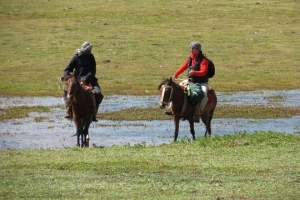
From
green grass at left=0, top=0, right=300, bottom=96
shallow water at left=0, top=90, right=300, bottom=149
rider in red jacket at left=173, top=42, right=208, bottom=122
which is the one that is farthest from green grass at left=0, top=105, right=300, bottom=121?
rider in red jacket at left=173, top=42, right=208, bottom=122

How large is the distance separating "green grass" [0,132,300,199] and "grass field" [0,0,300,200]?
0.02m

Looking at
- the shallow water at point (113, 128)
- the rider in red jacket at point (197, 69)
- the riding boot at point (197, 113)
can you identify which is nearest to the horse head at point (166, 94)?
the rider in red jacket at point (197, 69)

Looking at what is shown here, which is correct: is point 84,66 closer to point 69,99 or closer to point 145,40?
point 69,99

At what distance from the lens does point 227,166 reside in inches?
625

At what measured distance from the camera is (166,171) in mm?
15539

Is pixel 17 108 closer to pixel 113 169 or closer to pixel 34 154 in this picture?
pixel 34 154

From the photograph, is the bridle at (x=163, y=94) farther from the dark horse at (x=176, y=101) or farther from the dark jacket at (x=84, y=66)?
the dark jacket at (x=84, y=66)

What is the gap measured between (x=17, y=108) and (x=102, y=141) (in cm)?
792

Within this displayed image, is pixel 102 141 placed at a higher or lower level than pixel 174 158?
lower

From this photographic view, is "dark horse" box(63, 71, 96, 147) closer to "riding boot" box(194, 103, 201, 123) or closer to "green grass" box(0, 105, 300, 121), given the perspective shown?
"riding boot" box(194, 103, 201, 123)

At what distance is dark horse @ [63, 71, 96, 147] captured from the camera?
20703 mm

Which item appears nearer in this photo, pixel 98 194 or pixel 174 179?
pixel 98 194

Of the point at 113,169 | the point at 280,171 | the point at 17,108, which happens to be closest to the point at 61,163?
the point at 113,169

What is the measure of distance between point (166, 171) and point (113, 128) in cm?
1047
